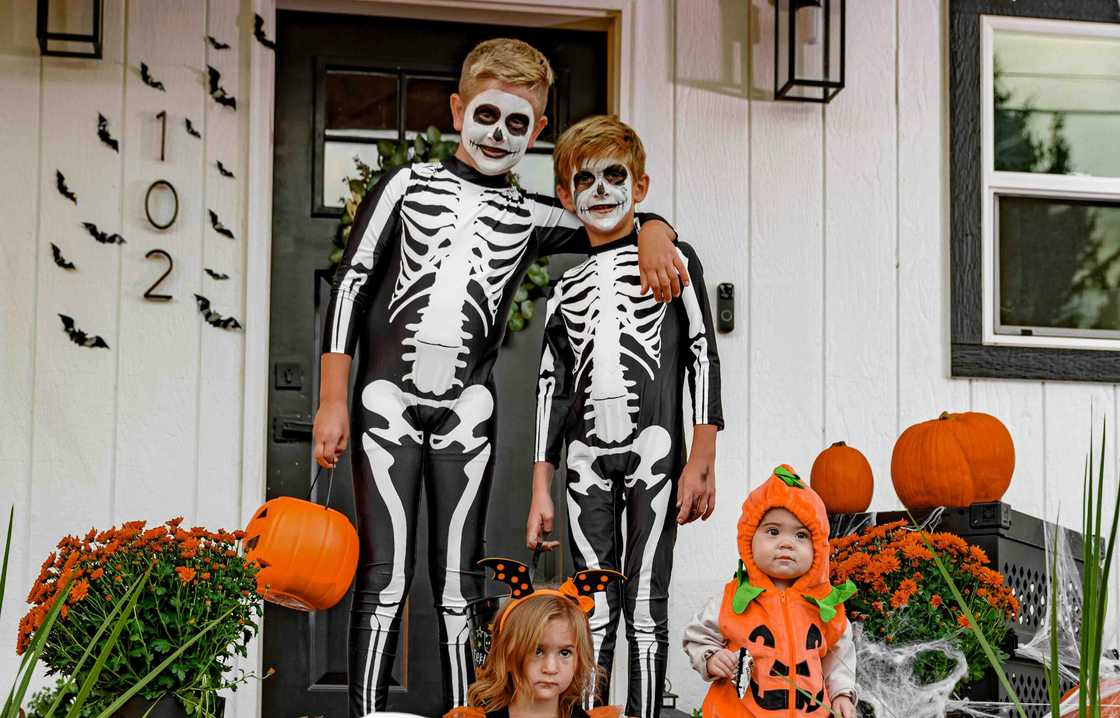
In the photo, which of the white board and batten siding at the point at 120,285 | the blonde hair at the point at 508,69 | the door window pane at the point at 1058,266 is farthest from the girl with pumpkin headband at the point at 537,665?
the door window pane at the point at 1058,266

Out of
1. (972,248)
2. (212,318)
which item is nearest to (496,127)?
(212,318)

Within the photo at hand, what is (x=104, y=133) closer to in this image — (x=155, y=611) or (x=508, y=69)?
(x=508, y=69)

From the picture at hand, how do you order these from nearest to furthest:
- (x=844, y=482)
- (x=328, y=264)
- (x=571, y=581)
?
(x=571, y=581), (x=844, y=482), (x=328, y=264)

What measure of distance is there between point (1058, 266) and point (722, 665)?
2.89m

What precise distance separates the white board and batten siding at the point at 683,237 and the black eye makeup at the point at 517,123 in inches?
58.5

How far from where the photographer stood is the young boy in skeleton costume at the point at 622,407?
3.36 m

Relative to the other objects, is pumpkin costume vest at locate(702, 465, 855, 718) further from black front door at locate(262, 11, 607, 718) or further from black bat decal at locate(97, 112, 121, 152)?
black bat decal at locate(97, 112, 121, 152)

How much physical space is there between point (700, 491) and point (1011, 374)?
83.1 inches

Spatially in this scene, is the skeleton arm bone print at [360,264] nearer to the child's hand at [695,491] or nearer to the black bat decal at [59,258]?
the child's hand at [695,491]

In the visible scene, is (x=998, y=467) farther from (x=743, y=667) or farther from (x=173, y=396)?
(x=173, y=396)

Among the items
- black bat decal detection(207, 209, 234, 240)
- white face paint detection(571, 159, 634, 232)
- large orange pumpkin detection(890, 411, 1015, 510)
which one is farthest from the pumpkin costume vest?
black bat decal detection(207, 209, 234, 240)

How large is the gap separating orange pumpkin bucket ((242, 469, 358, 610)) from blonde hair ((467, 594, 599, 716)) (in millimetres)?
571

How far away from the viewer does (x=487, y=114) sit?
11.3 feet

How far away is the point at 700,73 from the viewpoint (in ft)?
16.4
